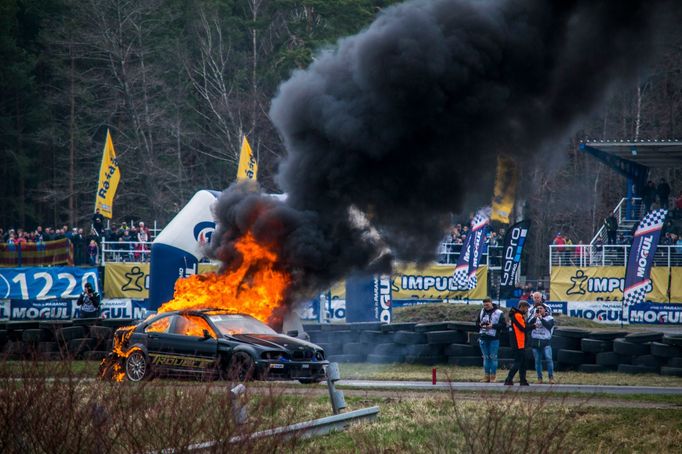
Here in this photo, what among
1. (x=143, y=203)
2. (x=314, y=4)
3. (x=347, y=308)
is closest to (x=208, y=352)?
(x=347, y=308)

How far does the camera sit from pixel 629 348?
21812mm

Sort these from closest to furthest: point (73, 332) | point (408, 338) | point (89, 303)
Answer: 1. point (408, 338)
2. point (73, 332)
3. point (89, 303)

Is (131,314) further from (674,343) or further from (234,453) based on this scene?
(234,453)

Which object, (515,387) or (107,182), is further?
(107,182)

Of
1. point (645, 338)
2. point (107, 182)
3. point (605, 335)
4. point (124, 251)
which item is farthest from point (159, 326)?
point (107, 182)

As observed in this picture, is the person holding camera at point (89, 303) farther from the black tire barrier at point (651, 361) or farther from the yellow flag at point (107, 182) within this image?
the black tire barrier at point (651, 361)

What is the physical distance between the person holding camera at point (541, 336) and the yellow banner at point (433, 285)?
1324 centimetres

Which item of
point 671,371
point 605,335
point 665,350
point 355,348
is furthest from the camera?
point 355,348

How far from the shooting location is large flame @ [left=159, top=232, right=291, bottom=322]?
19828 millimetres

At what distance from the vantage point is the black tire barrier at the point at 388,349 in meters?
24.0

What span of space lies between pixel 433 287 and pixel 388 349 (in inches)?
418

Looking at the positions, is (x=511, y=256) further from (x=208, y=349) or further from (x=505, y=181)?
(x=208, y=349)

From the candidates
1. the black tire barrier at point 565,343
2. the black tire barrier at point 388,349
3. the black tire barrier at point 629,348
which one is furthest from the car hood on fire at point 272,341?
the black tire barrier at point 629,348

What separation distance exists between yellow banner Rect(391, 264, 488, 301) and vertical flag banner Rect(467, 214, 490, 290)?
3.15 feet
